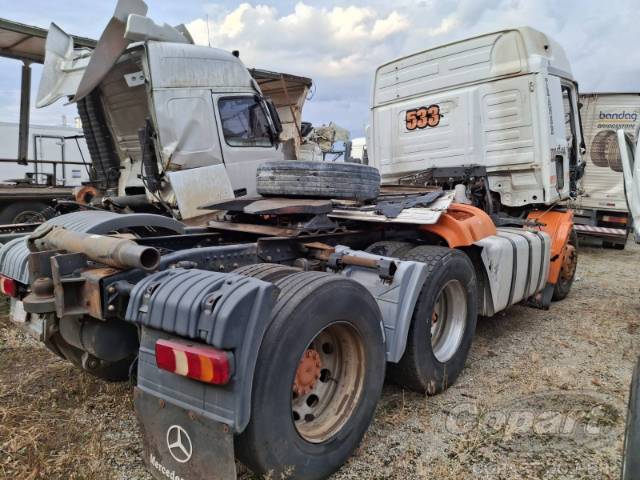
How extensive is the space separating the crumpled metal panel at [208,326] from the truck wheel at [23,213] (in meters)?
6.44

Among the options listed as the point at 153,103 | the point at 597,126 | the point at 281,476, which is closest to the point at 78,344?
the point at 281,476

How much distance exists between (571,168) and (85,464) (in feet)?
19.8

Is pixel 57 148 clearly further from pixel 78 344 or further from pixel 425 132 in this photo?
pixel 78 344

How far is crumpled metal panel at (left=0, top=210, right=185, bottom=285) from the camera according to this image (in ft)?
9.53

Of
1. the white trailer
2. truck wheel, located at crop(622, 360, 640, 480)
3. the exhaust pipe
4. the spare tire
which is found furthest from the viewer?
the white trailer

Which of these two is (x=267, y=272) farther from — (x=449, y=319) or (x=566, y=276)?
(x=566, y=276)

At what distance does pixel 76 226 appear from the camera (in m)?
3.03

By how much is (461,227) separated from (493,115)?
7.73 feet

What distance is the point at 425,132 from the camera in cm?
598

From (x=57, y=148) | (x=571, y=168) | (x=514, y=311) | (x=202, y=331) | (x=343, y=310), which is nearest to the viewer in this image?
(x=202, y=331)

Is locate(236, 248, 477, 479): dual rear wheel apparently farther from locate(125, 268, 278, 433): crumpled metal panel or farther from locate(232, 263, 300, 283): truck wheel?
locate(125, 268, 278, 433): crumpled metal panel

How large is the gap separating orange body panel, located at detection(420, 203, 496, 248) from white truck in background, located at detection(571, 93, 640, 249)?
7615 millimetres

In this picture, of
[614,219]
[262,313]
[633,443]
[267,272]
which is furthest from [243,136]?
[614,219]

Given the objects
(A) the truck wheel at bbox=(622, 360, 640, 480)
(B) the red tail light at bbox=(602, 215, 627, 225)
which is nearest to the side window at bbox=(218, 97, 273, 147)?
(A) the truck wheel at bbox=(622, 360, 640, 480)
